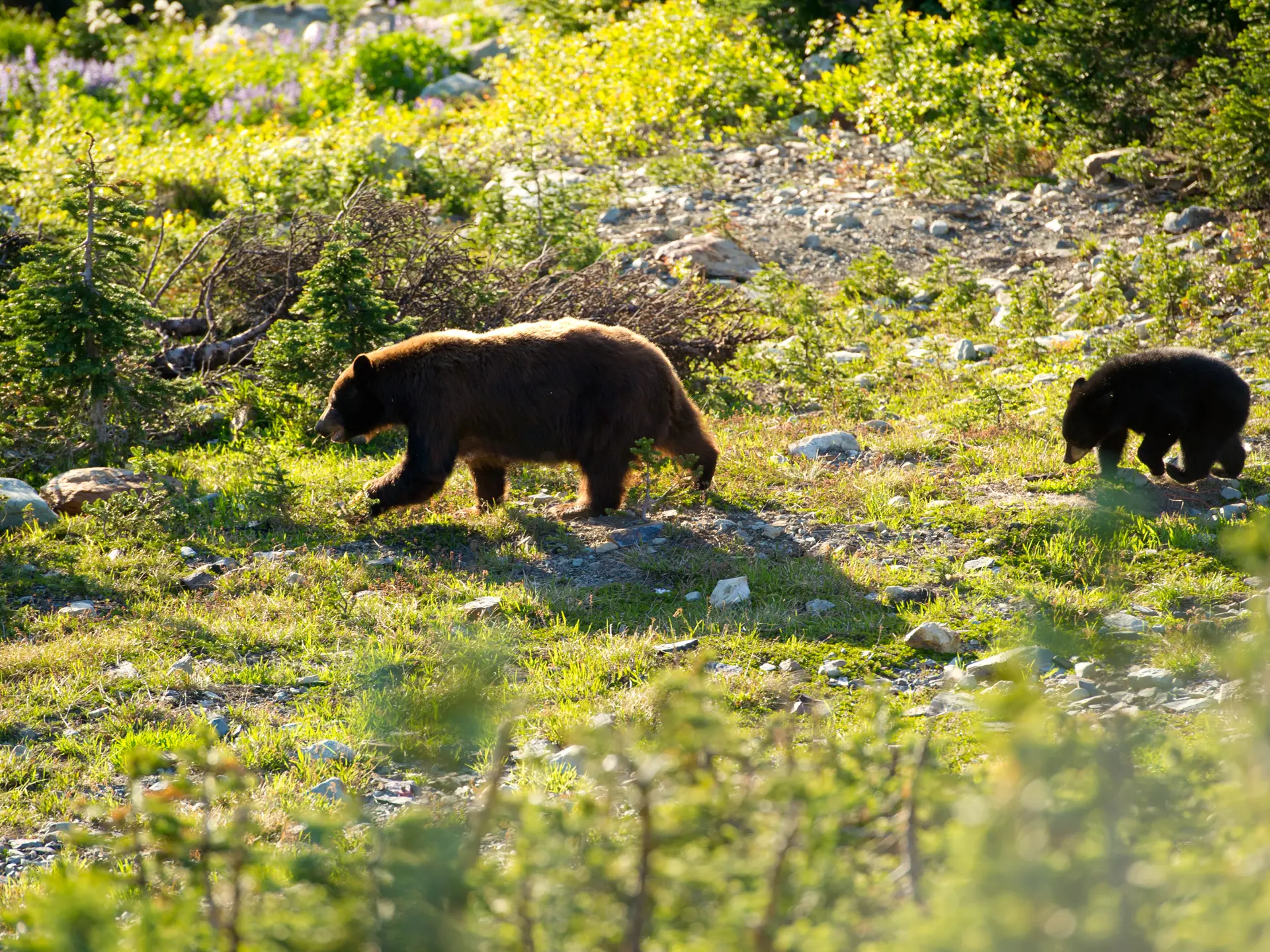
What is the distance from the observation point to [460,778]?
492 centimetres

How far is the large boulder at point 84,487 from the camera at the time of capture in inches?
317

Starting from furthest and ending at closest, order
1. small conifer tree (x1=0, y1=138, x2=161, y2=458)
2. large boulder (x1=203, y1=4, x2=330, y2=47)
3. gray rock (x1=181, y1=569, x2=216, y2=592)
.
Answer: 1. large boulder (x1=203, y1=4, x2=330, y2=47)
2. small conifer tree (x1=0, y1=138, x2=161, y2=458)
3. gray rock (x1=181, y1=569, x2=216, y2=592)

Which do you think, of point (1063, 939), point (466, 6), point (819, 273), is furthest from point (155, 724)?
point (466, 6)

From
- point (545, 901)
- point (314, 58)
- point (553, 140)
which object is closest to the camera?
point (545, 901)

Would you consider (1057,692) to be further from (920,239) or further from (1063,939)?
(920,239)

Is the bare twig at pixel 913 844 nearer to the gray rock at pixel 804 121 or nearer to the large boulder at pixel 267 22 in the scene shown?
the gray rock at pixel 804 121

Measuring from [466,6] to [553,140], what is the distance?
11.0m

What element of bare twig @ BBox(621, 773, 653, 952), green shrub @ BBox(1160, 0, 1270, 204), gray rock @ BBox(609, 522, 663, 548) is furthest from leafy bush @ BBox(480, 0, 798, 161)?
bare twig @ BBox(621, 773, 653, 952)

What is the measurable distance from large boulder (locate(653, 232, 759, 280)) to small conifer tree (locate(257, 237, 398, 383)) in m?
4.33

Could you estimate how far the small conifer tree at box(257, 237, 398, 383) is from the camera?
9.21 meters

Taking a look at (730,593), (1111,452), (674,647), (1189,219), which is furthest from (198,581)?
(1189,219)

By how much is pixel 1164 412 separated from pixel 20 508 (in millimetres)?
7172

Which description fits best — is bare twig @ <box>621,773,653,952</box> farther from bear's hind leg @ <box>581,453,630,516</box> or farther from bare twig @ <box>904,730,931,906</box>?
bear's hind leg @ <box>581,453,630,516</box>

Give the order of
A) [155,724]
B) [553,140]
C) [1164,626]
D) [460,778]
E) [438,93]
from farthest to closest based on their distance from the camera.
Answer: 1. [438,93]
2. [553,140]
3. [1164,626]
4. [155,724]
5. [460,778]
